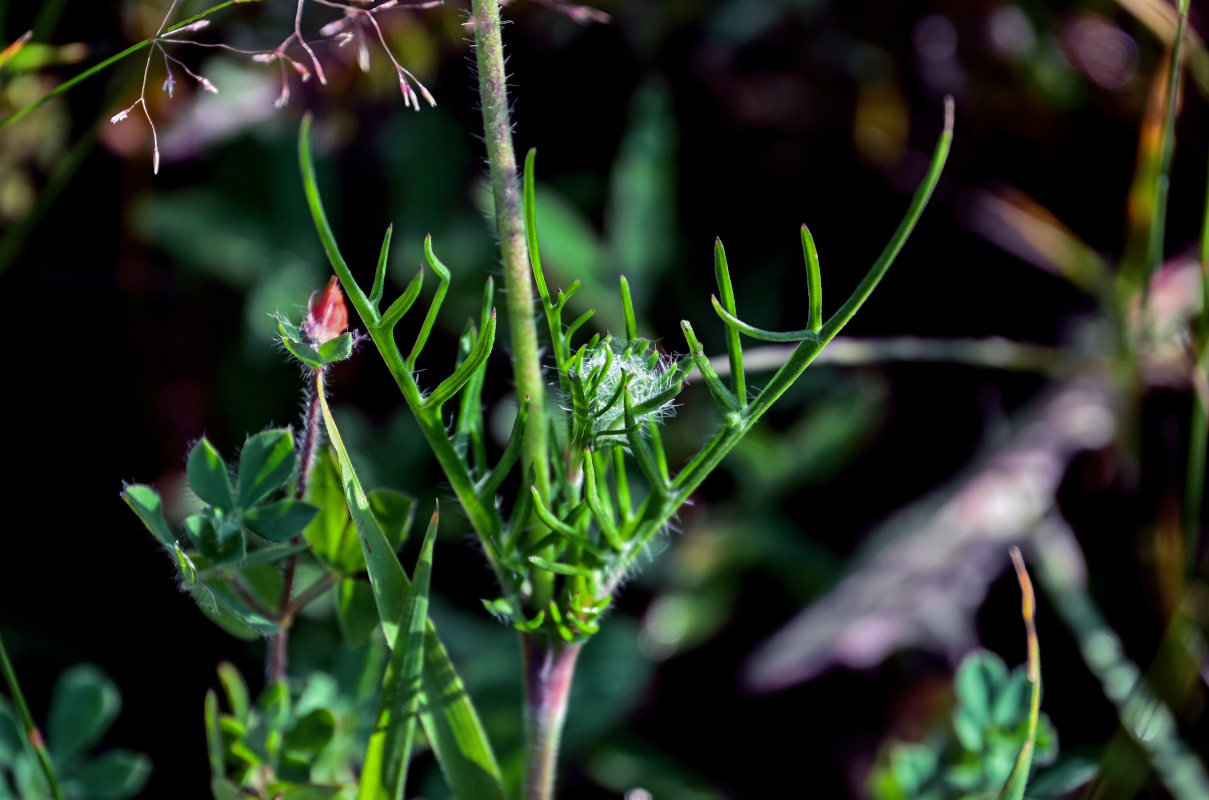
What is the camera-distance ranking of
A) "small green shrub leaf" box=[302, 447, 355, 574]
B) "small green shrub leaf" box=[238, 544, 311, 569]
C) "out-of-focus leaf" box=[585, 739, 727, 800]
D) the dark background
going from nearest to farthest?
"small green shrub leaf" box=[238, 544, 311, 569] → "small green shrub leaf" box=[302, 447, 355, 574] → "out-of-focus leaf" box=[585, 739, 727, 800] → the dark background

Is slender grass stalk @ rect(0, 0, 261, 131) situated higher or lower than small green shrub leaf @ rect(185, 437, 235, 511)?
higher

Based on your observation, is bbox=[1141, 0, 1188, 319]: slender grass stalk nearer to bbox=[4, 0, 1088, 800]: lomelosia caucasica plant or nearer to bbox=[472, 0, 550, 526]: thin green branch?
bbox=[4, 0, 1088, 800]: lomelosia caucasica plant

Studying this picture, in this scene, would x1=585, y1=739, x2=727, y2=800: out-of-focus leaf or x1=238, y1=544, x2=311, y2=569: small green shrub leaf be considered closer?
x1=238, y1=544, x2=311, y2=569: small green shrub leaf

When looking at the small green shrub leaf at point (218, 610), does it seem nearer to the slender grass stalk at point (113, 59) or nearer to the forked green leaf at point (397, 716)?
the forked green leaf at point (397, 716)

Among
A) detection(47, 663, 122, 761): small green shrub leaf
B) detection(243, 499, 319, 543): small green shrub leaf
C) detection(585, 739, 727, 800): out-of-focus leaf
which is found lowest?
detection(585, 739, 727, 800): out-of-focus leaf

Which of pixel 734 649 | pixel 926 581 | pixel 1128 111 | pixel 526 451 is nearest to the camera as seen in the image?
pixel 526 451

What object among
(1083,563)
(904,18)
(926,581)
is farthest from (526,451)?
(904,18)

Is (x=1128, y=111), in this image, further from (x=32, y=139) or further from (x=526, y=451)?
(x=32, y=139)

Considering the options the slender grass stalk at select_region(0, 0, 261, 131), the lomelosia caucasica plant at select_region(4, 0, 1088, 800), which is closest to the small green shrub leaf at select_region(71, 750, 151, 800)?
the lomelosia caucasica plant at select_region(4, 0, 1088, 800)
